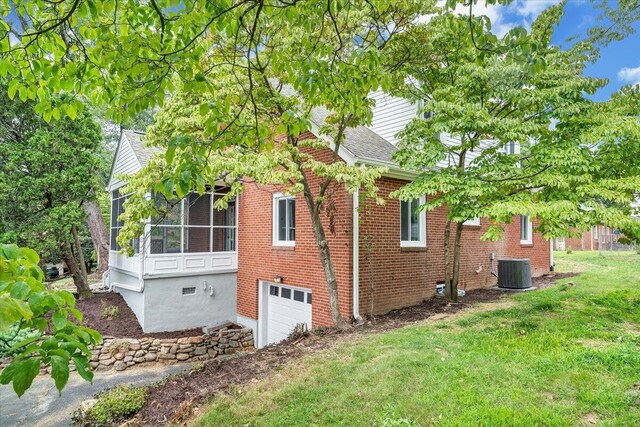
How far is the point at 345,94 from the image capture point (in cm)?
404

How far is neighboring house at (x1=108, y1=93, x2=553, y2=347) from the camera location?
860 centimetres

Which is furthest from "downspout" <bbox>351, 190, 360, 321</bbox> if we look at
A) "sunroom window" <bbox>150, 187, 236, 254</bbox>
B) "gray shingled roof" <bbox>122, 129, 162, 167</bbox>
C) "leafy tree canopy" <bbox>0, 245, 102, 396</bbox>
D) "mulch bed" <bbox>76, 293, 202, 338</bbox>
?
"leafy tree canopy" <bbox>0, 245, 102, 396</bbox>

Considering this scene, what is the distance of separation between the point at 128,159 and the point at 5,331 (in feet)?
41.5

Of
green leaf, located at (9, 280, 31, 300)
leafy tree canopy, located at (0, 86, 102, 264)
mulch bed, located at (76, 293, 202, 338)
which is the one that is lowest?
mulch bed, located at (76, 293, 202, 338)

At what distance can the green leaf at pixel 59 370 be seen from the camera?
1440 millimetres

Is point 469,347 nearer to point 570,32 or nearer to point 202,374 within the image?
point 202,374

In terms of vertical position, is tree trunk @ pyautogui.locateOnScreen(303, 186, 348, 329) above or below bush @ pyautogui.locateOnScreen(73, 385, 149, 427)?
above

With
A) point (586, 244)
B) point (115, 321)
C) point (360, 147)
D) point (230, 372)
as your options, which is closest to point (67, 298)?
point (230, 372)

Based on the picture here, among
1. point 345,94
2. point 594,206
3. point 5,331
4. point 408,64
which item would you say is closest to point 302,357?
point 345,94

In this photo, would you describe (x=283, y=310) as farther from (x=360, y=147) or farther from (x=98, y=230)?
(x=98, y=230)

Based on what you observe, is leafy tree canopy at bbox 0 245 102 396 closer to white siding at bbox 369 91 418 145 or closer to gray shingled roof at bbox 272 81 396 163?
gray shingled roof at bbox 272 81 396 163

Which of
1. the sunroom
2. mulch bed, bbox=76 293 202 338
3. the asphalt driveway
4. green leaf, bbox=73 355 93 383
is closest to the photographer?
green leaf, bbox=73 355 93 383

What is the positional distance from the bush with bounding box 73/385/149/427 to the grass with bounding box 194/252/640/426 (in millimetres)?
1413

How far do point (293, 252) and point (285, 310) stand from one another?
71.1 inches
